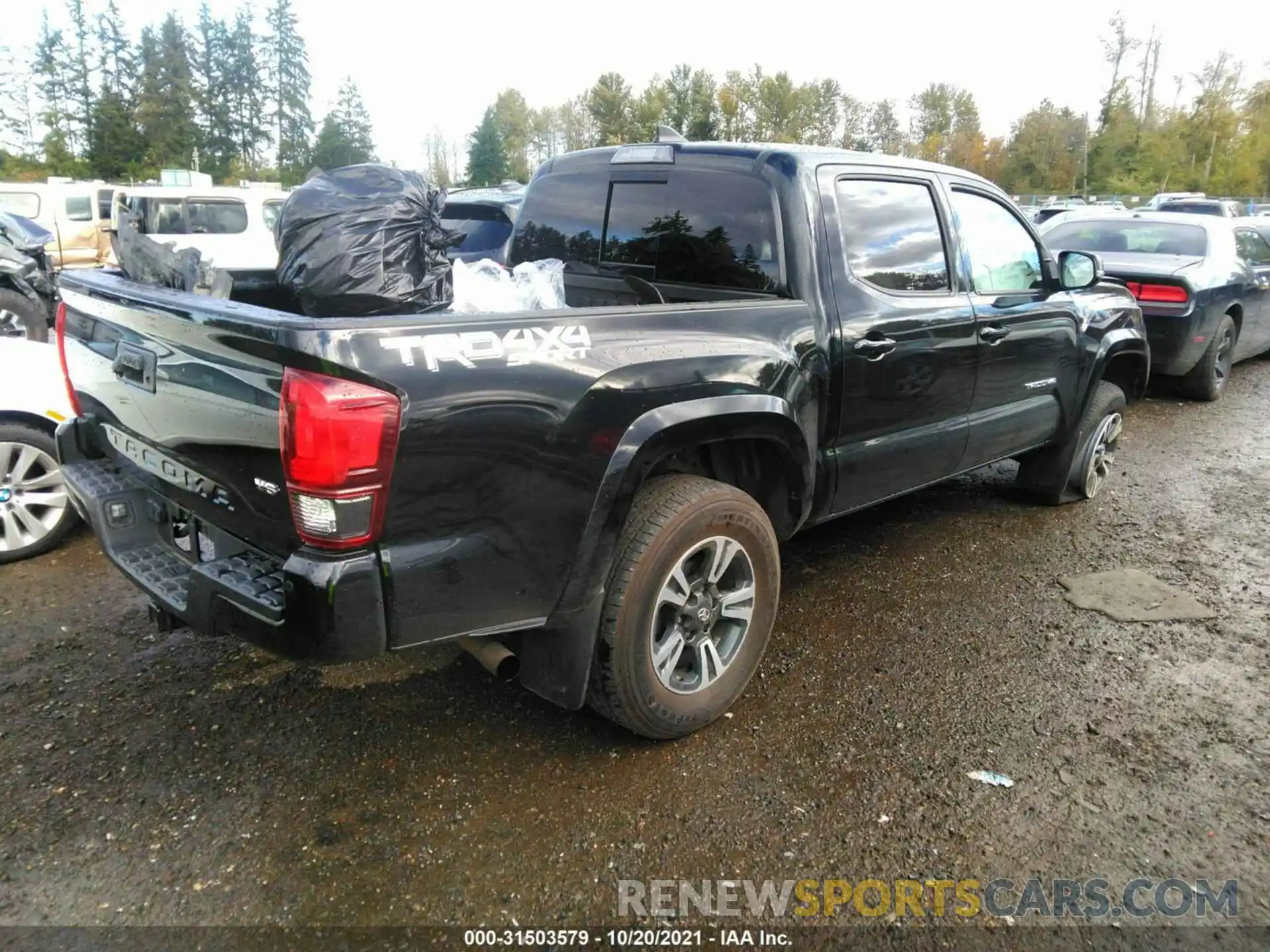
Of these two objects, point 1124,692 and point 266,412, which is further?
point 1124,692

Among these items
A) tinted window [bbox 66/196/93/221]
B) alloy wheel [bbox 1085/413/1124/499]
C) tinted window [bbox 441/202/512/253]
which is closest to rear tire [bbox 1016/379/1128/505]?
alloy wheel [bbox 1085/413/1124/499]

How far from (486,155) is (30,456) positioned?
67.3m

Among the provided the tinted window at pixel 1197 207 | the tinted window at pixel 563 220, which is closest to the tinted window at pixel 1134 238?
the tinted window at pixel 563 220

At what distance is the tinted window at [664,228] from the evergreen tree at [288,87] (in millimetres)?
73968

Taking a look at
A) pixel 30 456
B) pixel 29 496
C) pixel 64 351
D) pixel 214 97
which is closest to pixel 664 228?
pixel 64 351

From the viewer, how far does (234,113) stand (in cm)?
6794

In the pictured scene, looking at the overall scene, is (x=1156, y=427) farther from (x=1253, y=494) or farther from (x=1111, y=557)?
(x=1111, y=557)

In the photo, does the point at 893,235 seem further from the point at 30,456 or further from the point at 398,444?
the point at 30,456

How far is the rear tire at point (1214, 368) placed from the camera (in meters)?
8.41

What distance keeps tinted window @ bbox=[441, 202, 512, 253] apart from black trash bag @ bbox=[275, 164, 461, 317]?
5272 millimetres

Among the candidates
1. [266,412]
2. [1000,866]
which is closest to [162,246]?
[266,412]

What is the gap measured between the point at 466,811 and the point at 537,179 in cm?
290

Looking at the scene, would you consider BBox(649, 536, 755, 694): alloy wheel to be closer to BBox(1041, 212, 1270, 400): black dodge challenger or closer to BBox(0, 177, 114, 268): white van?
BBox(1041, 212, 1270, 400): black dodge challenger

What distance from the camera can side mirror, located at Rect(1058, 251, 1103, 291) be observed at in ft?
15.3
